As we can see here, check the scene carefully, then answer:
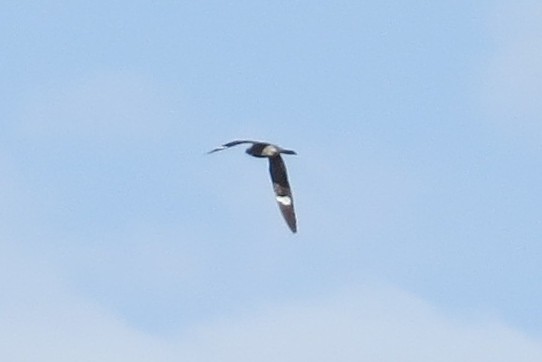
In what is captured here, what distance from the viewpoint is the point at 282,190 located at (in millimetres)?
39906

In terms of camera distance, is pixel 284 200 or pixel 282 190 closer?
pixel 282 190

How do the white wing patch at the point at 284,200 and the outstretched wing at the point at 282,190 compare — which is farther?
the white wing patch at the point at 284,200

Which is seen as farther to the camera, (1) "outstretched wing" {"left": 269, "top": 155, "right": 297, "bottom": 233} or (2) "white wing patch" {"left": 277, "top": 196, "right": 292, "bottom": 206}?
(2) "white wing patch" {"left": 277, "top": 196, "right": 292, "bottom": 206}

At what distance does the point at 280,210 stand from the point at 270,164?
4.45ft

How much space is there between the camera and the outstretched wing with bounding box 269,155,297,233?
130ft

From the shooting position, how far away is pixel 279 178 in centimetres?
3988

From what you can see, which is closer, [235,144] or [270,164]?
[235,144]

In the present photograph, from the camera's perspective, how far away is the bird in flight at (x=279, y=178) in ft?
125

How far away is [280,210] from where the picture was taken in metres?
39.8

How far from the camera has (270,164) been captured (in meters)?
39.6

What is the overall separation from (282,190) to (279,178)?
0.36 metres

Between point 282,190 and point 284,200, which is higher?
point 282,190

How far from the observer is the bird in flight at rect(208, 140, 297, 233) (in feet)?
125
